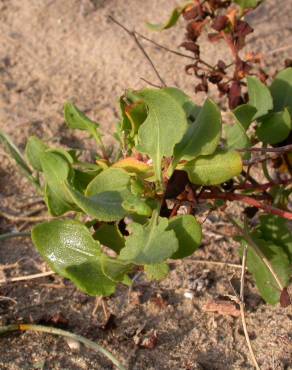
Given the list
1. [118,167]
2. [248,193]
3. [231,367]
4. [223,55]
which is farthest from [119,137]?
[223,55]

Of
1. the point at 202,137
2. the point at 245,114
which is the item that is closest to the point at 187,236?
the point at 202,137

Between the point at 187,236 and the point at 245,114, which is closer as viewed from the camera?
the point at 187,236

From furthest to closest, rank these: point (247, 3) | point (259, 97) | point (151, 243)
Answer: point (247, 3) → point (259, 97) → point (151, 243)

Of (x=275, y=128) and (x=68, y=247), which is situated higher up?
(x=275, y=128)

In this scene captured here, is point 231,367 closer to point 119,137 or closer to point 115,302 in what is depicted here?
point 115,302

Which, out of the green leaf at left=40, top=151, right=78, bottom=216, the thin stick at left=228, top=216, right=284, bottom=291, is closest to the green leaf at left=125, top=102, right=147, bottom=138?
the green leaf at left=40, top=151, right=78, bottom=216

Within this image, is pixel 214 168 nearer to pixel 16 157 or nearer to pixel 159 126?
pixel 159 126

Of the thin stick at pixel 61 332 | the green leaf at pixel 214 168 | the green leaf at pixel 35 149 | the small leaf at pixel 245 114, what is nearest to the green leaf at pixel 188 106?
the small leaf at pixel 245 114
